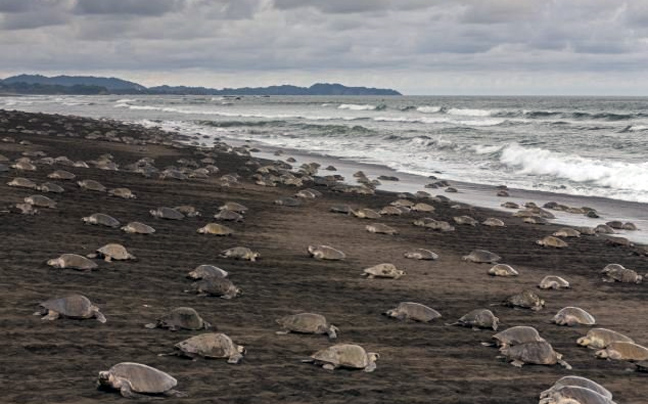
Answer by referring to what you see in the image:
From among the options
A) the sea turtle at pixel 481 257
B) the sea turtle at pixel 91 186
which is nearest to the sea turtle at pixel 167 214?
the sea turtle at pixel 91 186

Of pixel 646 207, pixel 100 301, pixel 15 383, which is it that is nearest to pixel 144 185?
pixel 100 301

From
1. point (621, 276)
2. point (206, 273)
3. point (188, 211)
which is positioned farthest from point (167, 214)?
point (621, 276)

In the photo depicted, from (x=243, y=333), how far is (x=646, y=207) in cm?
1856

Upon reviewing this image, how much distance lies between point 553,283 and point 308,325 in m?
5.18

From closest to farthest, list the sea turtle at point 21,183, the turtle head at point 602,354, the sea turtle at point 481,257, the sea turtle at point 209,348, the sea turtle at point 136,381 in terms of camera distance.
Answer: the sea turtle at point 136,381 < the sea turtle at point 209,348 < the turtle head at point 602,354 < the sea turtle at point 481,257 < the sea turtle at point 21,183

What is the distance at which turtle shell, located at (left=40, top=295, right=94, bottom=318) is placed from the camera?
7.46 metres

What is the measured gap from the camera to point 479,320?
875 centimetres

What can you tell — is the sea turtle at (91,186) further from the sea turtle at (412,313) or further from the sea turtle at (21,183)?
the sea turtle at (412,313)

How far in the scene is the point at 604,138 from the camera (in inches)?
1823

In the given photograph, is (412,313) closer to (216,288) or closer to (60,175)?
(216,288)

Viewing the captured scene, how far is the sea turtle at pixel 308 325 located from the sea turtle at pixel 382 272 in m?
3.10

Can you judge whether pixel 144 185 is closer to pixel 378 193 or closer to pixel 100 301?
pixel 378 193

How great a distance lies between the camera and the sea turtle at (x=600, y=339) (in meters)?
8.41

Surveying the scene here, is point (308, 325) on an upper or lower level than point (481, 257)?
upper
